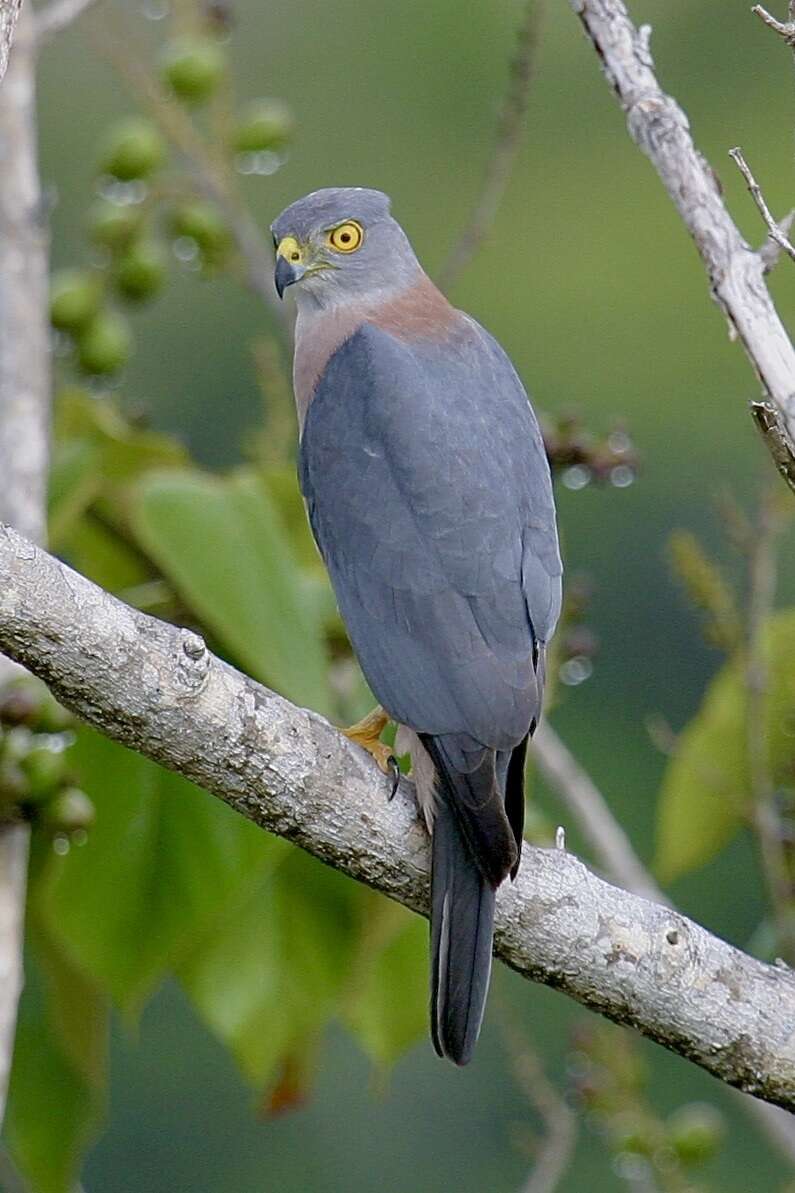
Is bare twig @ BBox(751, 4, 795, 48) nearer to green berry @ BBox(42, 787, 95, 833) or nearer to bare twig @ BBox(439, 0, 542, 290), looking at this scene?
bare twig @ BBox(439, 0, 542, 290)

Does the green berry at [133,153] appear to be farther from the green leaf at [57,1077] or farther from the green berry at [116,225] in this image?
the green leaf at [57,1077]

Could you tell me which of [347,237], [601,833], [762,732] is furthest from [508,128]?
[601,833]

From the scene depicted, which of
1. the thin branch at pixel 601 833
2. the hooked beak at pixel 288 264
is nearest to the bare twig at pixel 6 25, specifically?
the hooked beak at pixel 288 264

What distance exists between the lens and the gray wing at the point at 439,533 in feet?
7.09

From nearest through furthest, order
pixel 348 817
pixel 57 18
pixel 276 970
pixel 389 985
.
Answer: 1. pixel 348 817
2. pixel 276 970
3. pixel 389 985
4. pixel 57 18

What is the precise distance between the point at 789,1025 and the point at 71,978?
104 centimetres

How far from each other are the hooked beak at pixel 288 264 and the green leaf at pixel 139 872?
0.74 metres

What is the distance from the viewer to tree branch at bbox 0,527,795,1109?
177 cm

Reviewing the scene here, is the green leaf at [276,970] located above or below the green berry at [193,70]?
below

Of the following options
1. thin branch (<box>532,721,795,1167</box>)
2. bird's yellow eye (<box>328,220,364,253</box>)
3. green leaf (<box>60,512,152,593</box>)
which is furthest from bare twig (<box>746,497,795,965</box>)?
green leaf (<box>60,512,152,593</box>)

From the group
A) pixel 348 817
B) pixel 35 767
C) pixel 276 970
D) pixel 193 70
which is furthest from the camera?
pixel 193 70

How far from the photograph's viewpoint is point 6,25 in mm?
1906

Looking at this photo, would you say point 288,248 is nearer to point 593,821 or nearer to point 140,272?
point 140,272

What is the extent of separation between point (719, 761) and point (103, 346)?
113 cm
